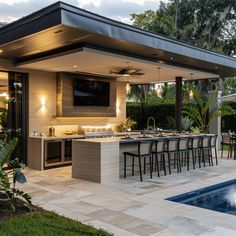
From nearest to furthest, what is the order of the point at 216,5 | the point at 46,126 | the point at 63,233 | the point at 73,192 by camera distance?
the point at 63,233
the point at 73,192
the point at 46,126
the point at 216,5

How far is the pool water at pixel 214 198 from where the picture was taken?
19.1 feet

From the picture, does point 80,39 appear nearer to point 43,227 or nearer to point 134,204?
point 134,204

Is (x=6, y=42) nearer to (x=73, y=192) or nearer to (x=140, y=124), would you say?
(x=73, y=192)

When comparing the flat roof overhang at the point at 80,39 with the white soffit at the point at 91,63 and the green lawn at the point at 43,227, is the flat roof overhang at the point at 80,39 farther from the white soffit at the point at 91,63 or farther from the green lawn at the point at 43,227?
the green lawn at the point at 43,227

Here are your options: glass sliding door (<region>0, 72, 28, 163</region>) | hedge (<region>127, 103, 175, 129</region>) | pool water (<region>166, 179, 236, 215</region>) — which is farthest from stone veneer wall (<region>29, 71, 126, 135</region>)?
hedge (<region>127, 103, 175, 129</region>)

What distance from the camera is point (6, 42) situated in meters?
6.89

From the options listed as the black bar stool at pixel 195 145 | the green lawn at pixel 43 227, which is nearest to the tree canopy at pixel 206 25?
the black bar stool at pixel 195 145

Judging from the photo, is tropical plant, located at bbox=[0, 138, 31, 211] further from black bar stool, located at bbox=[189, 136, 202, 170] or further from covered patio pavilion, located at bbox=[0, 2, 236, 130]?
black bar stool, located at bbox=[189, 136, 202, 170]

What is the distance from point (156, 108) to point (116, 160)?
9.46m

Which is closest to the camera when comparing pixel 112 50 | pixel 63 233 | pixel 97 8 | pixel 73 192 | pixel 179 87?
pixel 63 233

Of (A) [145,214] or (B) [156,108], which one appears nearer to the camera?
(A) [145,214]

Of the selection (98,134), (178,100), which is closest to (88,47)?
(98,134)

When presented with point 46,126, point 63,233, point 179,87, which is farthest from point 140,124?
point 63,233

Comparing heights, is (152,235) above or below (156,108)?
below
